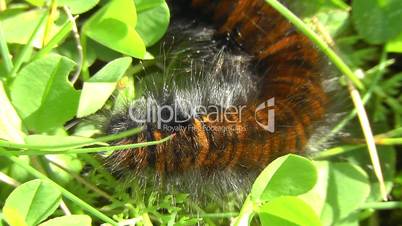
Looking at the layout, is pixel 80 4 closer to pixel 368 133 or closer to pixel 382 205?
pixel 368 133

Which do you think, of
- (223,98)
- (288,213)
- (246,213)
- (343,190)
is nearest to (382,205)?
(343,190)

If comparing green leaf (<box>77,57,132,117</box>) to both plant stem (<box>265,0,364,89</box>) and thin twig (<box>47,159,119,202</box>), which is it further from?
plant stem (<box>265,0,364,89</box>)

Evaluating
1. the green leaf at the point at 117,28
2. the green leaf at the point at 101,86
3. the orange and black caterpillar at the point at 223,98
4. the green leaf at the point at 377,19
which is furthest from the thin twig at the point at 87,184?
the green leaf at the point at 377,19

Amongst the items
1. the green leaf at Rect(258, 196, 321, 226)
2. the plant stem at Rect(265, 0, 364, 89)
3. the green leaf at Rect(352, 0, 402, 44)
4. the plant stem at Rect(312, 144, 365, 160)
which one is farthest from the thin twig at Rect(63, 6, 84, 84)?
the green leaf at Rect(352, 0, 402, 44)

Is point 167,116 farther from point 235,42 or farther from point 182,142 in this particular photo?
point 235,42

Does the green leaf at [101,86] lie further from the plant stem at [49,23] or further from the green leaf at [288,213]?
the green leaf at [288,213]

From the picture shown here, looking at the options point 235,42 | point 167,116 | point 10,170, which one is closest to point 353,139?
point 235,42
